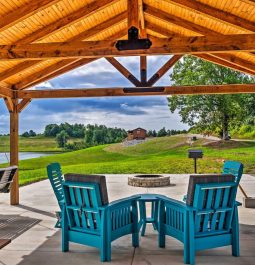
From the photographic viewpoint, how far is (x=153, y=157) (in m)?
23.1

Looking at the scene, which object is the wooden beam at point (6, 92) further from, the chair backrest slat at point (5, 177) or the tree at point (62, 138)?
the tree at point (62, 138)

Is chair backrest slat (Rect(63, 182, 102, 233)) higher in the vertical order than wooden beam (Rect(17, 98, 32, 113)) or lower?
lower

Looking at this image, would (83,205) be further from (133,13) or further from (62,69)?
(62,69)

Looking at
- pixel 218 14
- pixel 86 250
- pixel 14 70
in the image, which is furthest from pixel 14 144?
pixel 218 14

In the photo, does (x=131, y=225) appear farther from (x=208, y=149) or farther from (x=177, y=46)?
(x=208, y=149)

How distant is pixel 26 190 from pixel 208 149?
16.0 m

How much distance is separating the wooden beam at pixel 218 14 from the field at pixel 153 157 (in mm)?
11141

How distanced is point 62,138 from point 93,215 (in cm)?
2379

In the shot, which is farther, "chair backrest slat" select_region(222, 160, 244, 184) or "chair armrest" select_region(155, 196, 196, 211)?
"chair backrest slat" select_region(222, 160, 244, 184)

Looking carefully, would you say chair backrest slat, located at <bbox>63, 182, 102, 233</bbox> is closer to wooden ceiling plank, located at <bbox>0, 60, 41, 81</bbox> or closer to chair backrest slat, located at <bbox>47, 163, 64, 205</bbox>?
chair backrest slat, located at <bbox>47, 163, 64, 205</bbox>

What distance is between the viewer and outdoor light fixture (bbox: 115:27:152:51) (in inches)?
194

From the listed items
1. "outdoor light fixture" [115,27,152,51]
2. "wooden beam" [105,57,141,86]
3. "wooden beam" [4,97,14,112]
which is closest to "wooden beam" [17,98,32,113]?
"wooden beam" [4,97,14,112]

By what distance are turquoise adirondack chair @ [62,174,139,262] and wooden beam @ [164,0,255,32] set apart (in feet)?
10.6

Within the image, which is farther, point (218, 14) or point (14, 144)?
point (14, 144)
